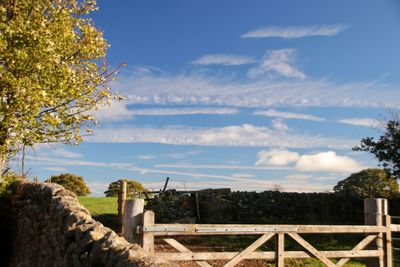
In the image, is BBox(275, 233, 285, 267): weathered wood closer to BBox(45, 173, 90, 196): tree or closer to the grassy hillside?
the grassy hillside

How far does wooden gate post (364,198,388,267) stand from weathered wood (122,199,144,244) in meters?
5.92

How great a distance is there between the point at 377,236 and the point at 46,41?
1213 centimetres

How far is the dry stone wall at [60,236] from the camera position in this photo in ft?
17.5

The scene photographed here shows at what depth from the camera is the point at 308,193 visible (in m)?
27.7

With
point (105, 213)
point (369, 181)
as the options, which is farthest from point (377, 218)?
point (369, 181)

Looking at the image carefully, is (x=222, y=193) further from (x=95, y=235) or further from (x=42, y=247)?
(x=95, y=235)

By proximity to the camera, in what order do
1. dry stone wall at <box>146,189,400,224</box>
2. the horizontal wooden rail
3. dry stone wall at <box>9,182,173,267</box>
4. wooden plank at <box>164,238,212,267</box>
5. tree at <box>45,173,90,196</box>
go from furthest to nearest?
tree at <box>45,173,90,196</box> < dry stone wall at <box>146,189,400,224</box> < wooden plank at <box>164,238,212,267</box> < the horizontal wooden rail < dry stone wall at <box>9,182,173,267</box>

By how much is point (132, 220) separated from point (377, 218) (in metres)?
6.14

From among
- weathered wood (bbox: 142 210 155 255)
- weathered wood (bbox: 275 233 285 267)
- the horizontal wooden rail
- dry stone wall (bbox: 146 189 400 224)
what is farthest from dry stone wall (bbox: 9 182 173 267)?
dry stone wall (bbox: 146 189 400 224)

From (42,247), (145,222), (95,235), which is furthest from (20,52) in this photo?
(95,235)

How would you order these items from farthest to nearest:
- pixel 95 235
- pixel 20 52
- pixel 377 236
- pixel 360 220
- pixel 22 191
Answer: pixel 360 220 → pixel 20 52 → pixel 22 191 → pixel 377 236 → pixel 95 235

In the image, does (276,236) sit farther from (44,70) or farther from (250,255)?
(44,70)

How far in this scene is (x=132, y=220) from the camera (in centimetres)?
796

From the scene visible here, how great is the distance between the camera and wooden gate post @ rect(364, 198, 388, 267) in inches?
412
